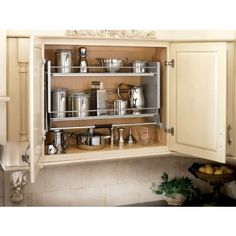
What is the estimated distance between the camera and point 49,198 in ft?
7.25

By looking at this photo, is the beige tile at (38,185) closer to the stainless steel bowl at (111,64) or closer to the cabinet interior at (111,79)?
the cabinet interior at (111,79)

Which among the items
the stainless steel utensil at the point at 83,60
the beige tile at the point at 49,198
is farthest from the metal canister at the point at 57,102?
the beige tile at the point at 49,198

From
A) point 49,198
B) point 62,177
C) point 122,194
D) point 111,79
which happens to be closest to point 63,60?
point 111,79

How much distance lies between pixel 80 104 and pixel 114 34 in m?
0.41

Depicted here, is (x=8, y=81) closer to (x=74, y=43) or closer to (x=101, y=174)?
(x=74, y=43)

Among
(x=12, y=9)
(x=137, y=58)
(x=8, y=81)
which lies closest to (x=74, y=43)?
(x=8, y=81)

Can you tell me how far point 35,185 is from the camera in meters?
2.17

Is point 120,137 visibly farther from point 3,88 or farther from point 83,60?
point 3,88

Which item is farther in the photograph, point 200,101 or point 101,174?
point 101,174

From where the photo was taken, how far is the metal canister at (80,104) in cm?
200

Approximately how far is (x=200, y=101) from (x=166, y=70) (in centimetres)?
29

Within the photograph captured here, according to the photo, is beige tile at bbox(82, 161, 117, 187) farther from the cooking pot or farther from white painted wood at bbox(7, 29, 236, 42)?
white painted wood at bbox(7, 29, 236, 42)

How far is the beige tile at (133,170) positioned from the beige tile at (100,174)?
41 millimetres

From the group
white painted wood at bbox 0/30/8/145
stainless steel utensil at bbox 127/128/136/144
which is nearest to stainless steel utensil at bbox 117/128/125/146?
stainless steel utensil at bbox 127/128/136/144
